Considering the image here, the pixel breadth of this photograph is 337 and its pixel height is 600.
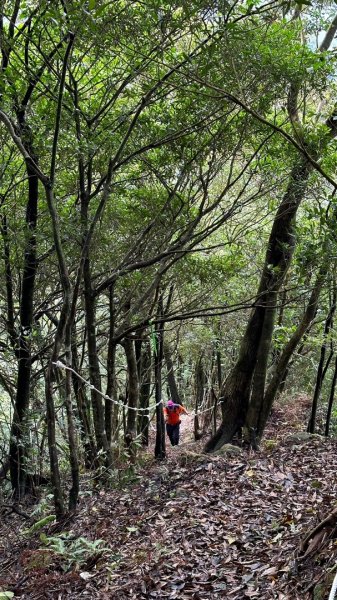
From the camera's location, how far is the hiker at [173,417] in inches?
586

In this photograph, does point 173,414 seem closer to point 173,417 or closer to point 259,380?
point 173,417

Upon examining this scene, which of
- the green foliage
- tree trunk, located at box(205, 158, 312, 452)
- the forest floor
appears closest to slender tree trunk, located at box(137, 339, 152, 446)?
tree trunk, located at box(205, 158, 312, 452)

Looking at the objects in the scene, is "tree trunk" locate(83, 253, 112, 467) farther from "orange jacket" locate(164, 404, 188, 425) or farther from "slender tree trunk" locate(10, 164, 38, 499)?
"orange jacket" locate(164, 404, 188, 425)

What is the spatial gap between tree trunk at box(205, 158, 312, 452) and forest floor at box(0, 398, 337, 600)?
199cm

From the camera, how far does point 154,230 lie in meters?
8.83

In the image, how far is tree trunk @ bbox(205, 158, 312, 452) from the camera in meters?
8.85

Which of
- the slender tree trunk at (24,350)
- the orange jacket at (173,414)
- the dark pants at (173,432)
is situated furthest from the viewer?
the dark pants at (173,432)

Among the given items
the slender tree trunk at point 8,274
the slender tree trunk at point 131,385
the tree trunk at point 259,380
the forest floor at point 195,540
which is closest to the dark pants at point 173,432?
the slender tree trunk at point 131,385

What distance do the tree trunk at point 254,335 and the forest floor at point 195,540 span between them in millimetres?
1993

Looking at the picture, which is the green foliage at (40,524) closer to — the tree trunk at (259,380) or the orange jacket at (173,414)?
the tree trunk at (259,380)

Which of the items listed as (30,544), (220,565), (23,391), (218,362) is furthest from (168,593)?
(218,362)

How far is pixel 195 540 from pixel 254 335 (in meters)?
4.93

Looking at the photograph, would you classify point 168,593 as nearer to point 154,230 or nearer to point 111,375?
point 111,375

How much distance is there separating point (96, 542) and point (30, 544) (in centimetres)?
93
